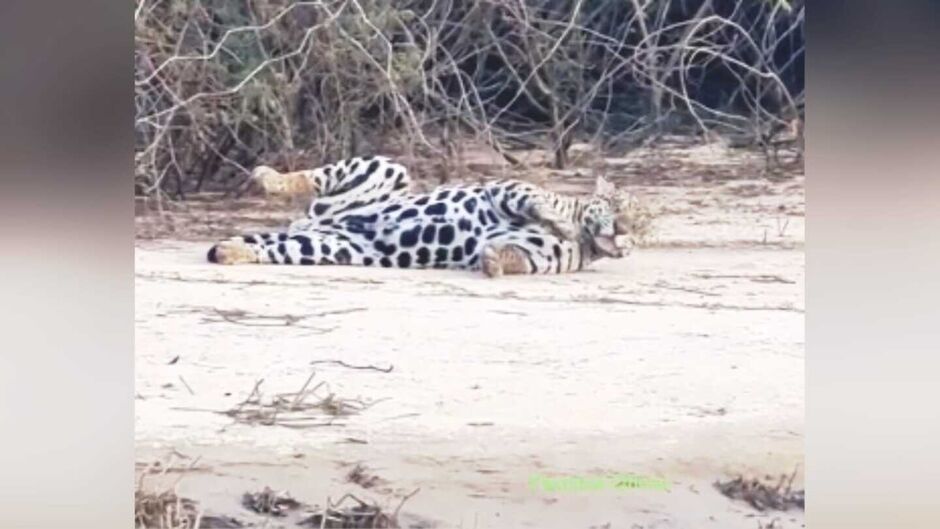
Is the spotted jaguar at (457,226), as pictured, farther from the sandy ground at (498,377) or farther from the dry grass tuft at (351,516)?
the dry grass tuft at (351,516)

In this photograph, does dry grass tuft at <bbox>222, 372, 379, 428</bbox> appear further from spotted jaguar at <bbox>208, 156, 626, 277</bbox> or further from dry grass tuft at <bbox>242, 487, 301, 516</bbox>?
spotted jaguar at <bbox>208, 156, 626, 277</bbox>

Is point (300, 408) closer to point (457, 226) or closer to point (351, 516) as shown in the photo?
point (351, 516)

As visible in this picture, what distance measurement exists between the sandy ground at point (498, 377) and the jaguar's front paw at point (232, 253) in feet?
0.11

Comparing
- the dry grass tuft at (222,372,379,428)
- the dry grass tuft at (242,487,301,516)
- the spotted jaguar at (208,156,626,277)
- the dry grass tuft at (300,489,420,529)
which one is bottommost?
the dry grass tuft at (300,489,420,529)

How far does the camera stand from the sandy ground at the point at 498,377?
450 cm

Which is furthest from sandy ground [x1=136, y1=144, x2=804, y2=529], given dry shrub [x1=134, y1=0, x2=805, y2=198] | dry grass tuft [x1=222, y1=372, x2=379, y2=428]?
dry shrub [x1=134, y1=0, x2=805, y2=198]

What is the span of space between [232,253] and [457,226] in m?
0.76

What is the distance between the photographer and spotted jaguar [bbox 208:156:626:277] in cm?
461

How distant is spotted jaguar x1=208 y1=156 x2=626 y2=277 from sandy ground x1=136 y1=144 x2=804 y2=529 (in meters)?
0.07

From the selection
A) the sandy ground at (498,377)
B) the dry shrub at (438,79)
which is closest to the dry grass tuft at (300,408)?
the sandy ground at (498,377)

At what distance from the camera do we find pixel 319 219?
464 cm
